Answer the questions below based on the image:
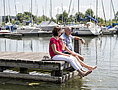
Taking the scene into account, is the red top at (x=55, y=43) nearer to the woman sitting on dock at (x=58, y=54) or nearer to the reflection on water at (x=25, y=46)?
the woman sitting on dock at (x=58, y=54)

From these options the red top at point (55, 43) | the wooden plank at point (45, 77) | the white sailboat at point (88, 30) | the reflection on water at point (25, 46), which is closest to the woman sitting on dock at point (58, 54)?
the red top at point (55, 43)

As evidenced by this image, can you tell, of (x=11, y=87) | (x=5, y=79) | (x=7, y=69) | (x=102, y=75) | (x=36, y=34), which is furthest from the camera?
(x=36, y=34)

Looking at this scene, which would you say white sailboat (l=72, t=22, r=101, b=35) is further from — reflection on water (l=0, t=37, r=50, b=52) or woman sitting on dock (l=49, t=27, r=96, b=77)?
woman sitting on dock (l=49, t=27, r=96, b=77)

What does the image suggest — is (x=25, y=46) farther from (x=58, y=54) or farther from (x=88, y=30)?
(x=88, y=30)

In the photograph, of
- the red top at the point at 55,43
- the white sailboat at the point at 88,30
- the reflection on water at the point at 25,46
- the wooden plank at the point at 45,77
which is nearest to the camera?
the red top at the point at 55,43

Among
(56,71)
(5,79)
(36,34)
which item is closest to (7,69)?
(5,79)

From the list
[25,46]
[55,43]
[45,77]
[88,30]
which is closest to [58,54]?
[55,43]

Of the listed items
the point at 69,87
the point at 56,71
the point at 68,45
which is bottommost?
the point at 69,87

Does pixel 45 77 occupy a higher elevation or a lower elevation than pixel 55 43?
lower

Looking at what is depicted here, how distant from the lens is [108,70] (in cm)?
1116

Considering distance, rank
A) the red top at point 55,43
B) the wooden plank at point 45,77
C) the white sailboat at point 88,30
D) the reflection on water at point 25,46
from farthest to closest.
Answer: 1. the white sailboat at point 88,30
2. the reflection on water at point 25,46
3. the wooden plank at point 45,77
4. the red top at point 55,43

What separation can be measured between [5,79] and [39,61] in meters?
1.88

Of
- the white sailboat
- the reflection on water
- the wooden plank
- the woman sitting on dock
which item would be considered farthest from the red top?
the white sailboat

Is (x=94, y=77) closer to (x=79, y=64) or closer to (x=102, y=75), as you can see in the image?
(x=102, y=75)
